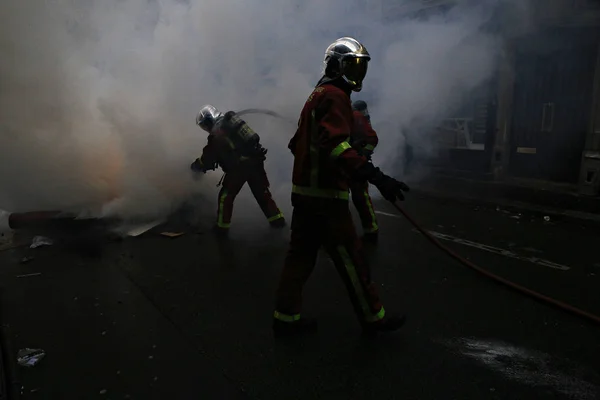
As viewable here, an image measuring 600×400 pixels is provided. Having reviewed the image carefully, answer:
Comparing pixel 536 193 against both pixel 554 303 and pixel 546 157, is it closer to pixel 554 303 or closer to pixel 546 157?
pixel 546 157

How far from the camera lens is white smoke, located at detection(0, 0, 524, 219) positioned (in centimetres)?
575

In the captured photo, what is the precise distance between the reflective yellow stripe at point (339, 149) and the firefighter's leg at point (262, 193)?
A: 3.04 m

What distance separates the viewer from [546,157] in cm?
841

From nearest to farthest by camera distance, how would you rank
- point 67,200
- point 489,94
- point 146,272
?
point 146,272
point 67,200
point 489,94

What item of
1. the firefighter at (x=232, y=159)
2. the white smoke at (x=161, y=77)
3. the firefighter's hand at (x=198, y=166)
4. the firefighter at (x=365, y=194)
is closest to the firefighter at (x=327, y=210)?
the firefighter at (x=365, y=194)

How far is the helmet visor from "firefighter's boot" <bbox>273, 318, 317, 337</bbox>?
4.86 feet

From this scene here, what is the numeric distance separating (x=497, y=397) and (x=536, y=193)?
608cm

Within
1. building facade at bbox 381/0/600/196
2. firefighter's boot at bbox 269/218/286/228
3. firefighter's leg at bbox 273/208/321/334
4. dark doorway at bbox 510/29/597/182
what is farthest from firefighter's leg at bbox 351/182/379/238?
dark doorway at bbox 510/29/597/182

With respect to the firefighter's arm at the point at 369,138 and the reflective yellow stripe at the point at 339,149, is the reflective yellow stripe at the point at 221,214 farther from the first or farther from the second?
the reflective yellow stripe at the point at 339,149

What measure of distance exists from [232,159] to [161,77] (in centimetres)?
207

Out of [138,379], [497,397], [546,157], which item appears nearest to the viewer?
[497,397]

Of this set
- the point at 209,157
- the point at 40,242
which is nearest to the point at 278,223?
the point at 209,157

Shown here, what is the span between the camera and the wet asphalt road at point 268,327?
241 centimetres

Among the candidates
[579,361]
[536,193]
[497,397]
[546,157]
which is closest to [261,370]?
[497,397]
